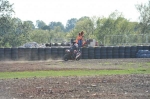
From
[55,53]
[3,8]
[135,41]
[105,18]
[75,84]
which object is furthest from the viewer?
[105,18]

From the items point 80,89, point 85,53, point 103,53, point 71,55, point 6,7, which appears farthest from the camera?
point 6,7

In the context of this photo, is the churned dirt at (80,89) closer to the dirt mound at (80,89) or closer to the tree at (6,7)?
the dirt mound at (80,89)

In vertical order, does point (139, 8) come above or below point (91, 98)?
above

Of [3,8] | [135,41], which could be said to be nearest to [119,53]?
[135,41]

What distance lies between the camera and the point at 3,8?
7512 centimetres

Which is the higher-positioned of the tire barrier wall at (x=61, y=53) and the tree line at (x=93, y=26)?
the tree line at (x=93, y=26)

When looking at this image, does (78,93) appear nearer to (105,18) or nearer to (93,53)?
(93,53)

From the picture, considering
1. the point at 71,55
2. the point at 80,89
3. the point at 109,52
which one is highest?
the point at 109,52

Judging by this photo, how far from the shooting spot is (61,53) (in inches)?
1469

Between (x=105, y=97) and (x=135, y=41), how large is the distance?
136ft

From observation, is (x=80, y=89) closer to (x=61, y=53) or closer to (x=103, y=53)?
(x=61, y=53)

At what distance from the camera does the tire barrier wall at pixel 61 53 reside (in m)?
36.6

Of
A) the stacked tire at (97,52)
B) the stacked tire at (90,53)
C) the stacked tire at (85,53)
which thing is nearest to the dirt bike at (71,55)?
the stacked tire at (85,53)

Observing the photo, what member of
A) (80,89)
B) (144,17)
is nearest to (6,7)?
(144,17)
